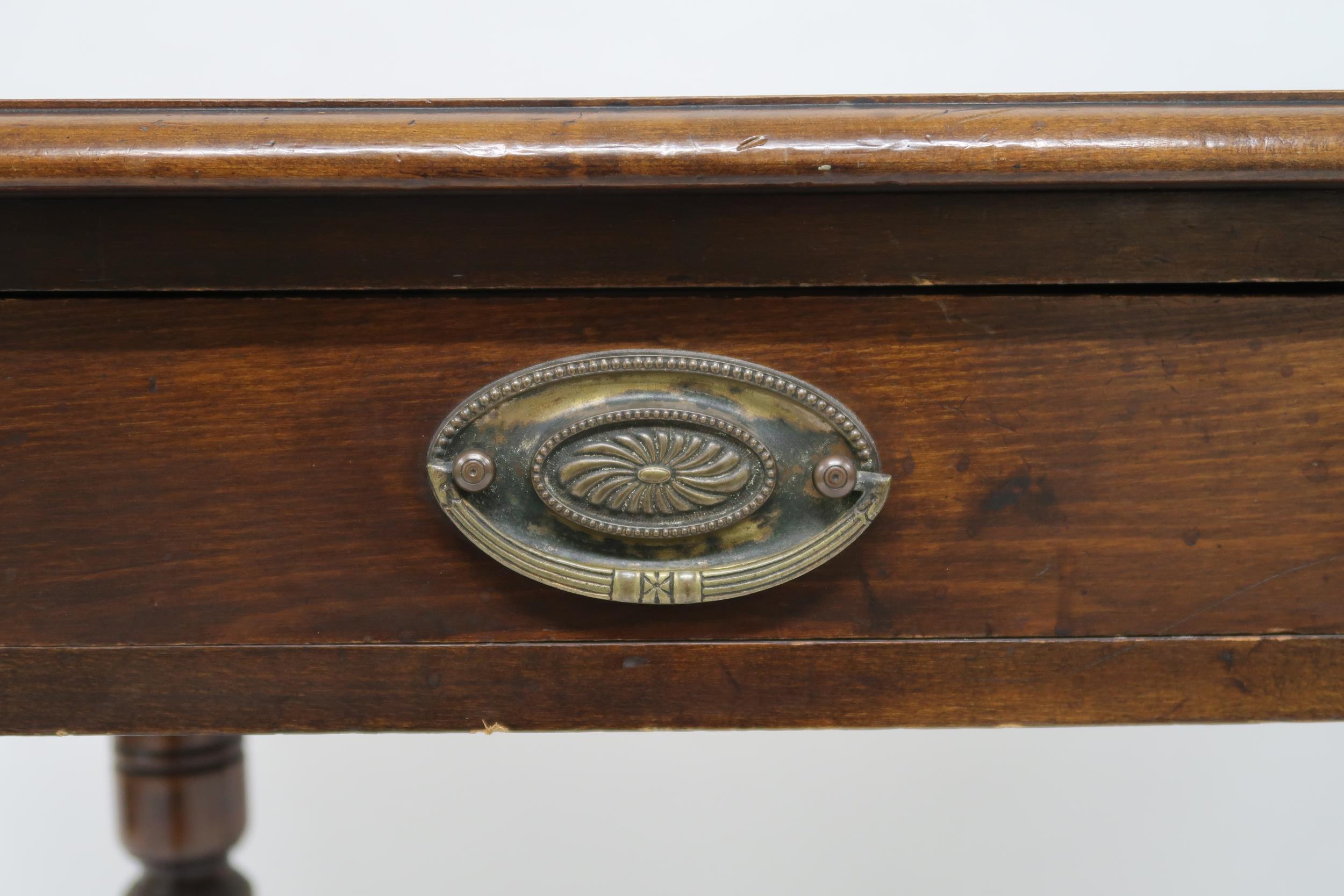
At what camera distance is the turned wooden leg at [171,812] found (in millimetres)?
748

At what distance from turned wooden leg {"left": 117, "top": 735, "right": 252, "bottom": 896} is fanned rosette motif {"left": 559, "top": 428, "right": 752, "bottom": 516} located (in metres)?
0.41

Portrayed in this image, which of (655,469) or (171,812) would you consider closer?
(655,469)

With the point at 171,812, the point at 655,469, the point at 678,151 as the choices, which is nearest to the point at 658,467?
the point at 655,469

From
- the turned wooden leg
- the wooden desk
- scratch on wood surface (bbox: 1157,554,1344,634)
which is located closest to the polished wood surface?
the wooden desk

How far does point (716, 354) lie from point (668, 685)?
128 mm

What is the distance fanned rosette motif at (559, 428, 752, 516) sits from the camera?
45 cm

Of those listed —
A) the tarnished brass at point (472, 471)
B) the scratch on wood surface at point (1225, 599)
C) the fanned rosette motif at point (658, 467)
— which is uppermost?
the tarnished brass at point (472, 471)

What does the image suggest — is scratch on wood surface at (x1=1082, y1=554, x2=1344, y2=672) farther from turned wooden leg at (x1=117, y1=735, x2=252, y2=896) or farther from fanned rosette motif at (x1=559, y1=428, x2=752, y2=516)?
turned wooden leg at (x1=117, y1=735, x2=252, y2=896)

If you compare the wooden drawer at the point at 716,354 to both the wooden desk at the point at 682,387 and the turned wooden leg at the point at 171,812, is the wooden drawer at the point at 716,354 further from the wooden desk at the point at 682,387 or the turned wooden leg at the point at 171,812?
the turned wooden leg at the point at 171,812

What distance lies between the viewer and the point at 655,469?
45 cm

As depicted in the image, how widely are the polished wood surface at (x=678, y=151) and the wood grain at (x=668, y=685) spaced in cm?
17

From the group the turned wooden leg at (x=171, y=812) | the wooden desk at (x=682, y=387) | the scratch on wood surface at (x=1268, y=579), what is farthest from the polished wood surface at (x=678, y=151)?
the turned wooden leg at (x=171, y=812)

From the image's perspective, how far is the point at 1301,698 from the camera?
48 centimetres

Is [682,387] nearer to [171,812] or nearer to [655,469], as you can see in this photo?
[655,469]
